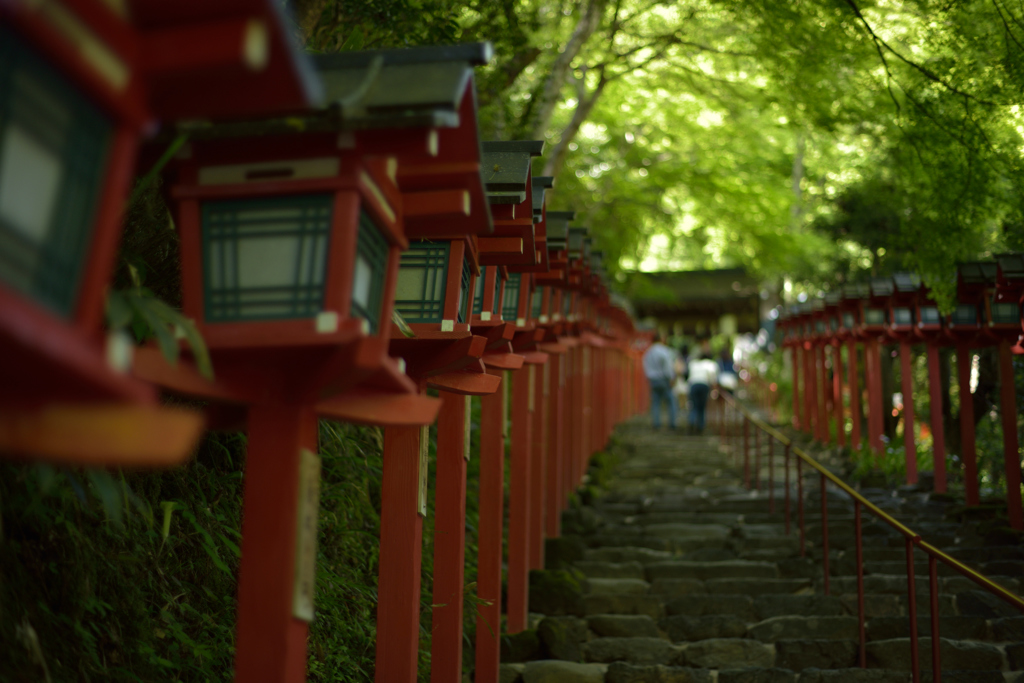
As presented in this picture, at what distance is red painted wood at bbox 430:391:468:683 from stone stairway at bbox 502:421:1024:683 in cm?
168

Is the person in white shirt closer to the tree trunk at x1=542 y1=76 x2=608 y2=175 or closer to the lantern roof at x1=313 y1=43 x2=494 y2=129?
the tree trunk at x1=542 y1=76 x2=608 y2=175

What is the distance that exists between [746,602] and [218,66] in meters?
6.85

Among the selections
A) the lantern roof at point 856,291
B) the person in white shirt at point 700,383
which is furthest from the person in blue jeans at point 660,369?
the lantern roof at point 856,291

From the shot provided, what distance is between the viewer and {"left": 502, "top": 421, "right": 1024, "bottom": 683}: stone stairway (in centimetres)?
603

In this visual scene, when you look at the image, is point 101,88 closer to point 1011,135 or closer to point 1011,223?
point 1011,135

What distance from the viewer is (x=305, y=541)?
250 cm

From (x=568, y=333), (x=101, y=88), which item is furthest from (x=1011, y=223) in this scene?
(x=101, y=88)

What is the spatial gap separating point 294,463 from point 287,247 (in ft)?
2.03

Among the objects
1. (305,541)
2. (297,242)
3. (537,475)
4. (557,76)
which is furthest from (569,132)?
(305,541)

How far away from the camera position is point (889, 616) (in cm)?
696

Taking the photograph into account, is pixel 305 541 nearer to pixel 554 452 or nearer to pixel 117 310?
pixel 117 310

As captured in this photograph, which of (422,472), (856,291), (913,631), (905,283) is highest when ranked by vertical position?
(856,291)

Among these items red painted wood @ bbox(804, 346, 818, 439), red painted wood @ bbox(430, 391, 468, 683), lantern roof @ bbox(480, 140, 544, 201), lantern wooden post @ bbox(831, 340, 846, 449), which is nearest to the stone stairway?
red painted wood @ bbox(430, 391, 468, 683)

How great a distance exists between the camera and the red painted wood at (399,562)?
3762mm
